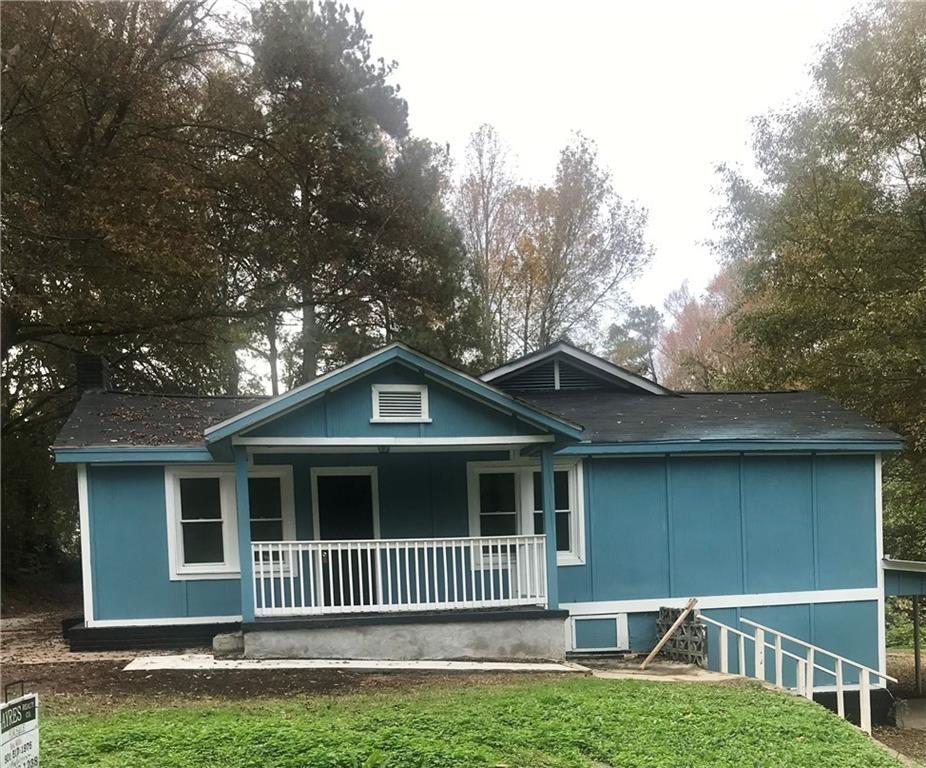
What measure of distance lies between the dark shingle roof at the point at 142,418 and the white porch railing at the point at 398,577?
2027mm

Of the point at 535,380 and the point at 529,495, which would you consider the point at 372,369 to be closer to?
the point at 529,495

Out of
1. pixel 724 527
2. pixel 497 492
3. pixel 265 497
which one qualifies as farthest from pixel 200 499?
pixel 724 527

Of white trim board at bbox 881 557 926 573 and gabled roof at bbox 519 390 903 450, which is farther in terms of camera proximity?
white trim board at bbox 881 557 926 573

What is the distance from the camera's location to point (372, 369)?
27.2 feet

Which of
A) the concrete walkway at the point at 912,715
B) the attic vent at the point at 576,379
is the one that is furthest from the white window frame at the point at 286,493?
the concrete walkway at the point at 912,715

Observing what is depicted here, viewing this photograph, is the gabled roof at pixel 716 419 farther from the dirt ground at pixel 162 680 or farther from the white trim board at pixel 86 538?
the white trim board at pixel 86 538

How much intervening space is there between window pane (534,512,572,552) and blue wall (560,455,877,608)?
32cm

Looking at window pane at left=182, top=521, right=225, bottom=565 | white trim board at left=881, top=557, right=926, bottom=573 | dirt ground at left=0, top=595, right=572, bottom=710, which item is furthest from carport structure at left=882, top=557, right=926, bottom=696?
window pane at left=182, top=521, right=225, bottom=565

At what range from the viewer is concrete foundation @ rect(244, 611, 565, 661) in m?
7.91

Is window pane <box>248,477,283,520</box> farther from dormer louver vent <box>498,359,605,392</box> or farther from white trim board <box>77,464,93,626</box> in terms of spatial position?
dormer louver vent <box>498,359,605,392</box>

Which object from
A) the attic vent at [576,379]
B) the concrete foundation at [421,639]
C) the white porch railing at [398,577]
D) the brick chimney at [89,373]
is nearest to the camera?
the concrete foundation at [421,639]

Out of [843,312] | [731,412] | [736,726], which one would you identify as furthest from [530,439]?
[843,312]

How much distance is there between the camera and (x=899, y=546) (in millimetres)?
17422

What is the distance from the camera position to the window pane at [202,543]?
925 centimetres
